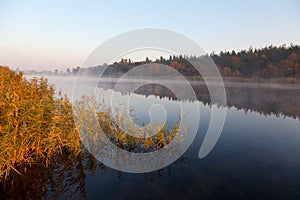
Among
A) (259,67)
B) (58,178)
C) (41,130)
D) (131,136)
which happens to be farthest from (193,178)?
(259,67)

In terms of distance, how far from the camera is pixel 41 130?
23.0 ft

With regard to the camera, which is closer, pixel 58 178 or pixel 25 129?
pixel 25 129

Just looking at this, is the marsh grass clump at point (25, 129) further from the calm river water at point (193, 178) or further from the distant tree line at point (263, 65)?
the distant tree line at point (263, 65)

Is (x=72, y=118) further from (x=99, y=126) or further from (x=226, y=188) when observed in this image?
(x=226, y=188)

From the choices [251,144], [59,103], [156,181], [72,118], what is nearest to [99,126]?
[72,118]

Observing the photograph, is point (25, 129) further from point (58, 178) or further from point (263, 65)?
point (263, 65)

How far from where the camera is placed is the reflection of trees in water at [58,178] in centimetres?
564

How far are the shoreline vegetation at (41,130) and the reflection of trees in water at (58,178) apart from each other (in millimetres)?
128

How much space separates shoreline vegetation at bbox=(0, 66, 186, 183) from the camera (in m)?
5.78

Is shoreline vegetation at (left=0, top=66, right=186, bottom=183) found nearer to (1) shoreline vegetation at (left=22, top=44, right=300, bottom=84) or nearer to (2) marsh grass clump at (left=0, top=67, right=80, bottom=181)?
(2) marsh grass clump at (left=0, top=67, right=80, bottom=181)

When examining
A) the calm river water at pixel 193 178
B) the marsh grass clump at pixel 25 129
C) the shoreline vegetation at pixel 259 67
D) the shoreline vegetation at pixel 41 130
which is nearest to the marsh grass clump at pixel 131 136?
the shoreline vegetation at pixel 41 130

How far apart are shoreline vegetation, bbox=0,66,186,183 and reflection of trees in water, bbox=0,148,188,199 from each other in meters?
0.13

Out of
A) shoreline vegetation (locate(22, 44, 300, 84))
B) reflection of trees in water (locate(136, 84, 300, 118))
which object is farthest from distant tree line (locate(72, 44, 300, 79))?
reflection of trees in water (locate(136, 84, 300, 118))

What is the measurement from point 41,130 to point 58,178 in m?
2.02
